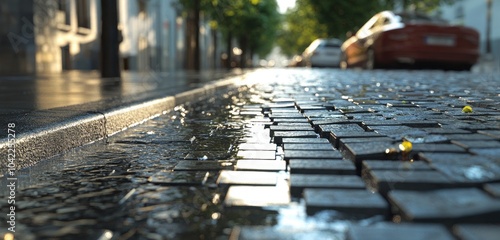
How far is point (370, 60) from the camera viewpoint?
50.4 ft

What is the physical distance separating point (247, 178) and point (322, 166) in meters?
0.31

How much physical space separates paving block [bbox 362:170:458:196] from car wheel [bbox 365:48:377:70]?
42.9 feet

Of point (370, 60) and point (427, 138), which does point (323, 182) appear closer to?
point (427, 138)

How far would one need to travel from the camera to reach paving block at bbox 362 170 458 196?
1.95 metres

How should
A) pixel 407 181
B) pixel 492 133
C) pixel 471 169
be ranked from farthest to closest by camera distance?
1. pixel 492 133
2. pixel 471 169
3. pixel 407 181

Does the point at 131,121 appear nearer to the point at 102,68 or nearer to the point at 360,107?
the point at 360,107

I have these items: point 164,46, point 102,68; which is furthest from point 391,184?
point 164,46

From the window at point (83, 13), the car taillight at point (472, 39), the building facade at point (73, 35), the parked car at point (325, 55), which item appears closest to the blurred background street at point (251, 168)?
the building facade at point (73, 35)

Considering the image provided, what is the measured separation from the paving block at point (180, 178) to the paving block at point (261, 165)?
0.58 ft

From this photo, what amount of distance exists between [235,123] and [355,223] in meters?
2.69

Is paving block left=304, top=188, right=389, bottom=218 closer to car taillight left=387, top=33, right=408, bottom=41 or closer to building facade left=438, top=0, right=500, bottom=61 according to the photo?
car taillight left=387, top=33, right=408, bottom=41

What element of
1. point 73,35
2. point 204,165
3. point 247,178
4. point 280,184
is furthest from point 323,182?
point 73,35

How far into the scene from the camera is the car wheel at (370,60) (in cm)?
1497

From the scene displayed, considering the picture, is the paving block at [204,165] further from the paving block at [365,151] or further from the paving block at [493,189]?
the paving block at [493,189]
